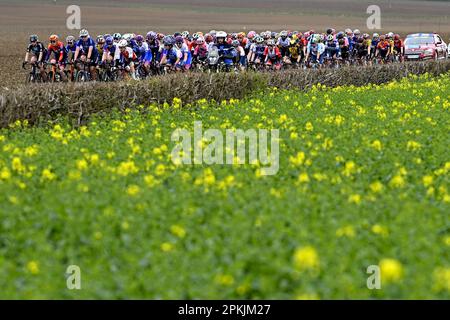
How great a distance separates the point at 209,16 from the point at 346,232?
104797 mm

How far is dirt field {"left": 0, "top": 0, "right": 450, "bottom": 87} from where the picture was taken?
289 ft

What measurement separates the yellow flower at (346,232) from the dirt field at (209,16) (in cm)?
5552

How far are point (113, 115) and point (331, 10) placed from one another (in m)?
114

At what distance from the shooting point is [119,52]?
83.6ft

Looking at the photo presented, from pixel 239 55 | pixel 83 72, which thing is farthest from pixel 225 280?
pixel 239 55

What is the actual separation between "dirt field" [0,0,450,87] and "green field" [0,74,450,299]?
51540 millimetres

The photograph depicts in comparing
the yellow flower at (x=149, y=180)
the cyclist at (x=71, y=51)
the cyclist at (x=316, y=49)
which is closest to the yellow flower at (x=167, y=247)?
the yellow flower at (x=149, y=180)

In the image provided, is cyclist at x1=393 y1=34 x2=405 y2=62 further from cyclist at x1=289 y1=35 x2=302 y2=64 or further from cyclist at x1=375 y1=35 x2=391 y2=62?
cyclist at x1=289 y1=35 x2=302 y2=64

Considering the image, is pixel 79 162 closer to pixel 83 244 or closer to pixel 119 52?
pixel 83 244

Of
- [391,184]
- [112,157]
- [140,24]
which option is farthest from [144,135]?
[140,24]

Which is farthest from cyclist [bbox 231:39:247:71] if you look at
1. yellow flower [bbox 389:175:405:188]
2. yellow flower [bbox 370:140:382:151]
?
yellow flower [bbox 389:175:405:188]

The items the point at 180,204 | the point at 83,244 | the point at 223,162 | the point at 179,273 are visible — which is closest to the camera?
the point at 179,273

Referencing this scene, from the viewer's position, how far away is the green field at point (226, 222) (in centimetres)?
646

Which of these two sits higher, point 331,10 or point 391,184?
point 331,10
